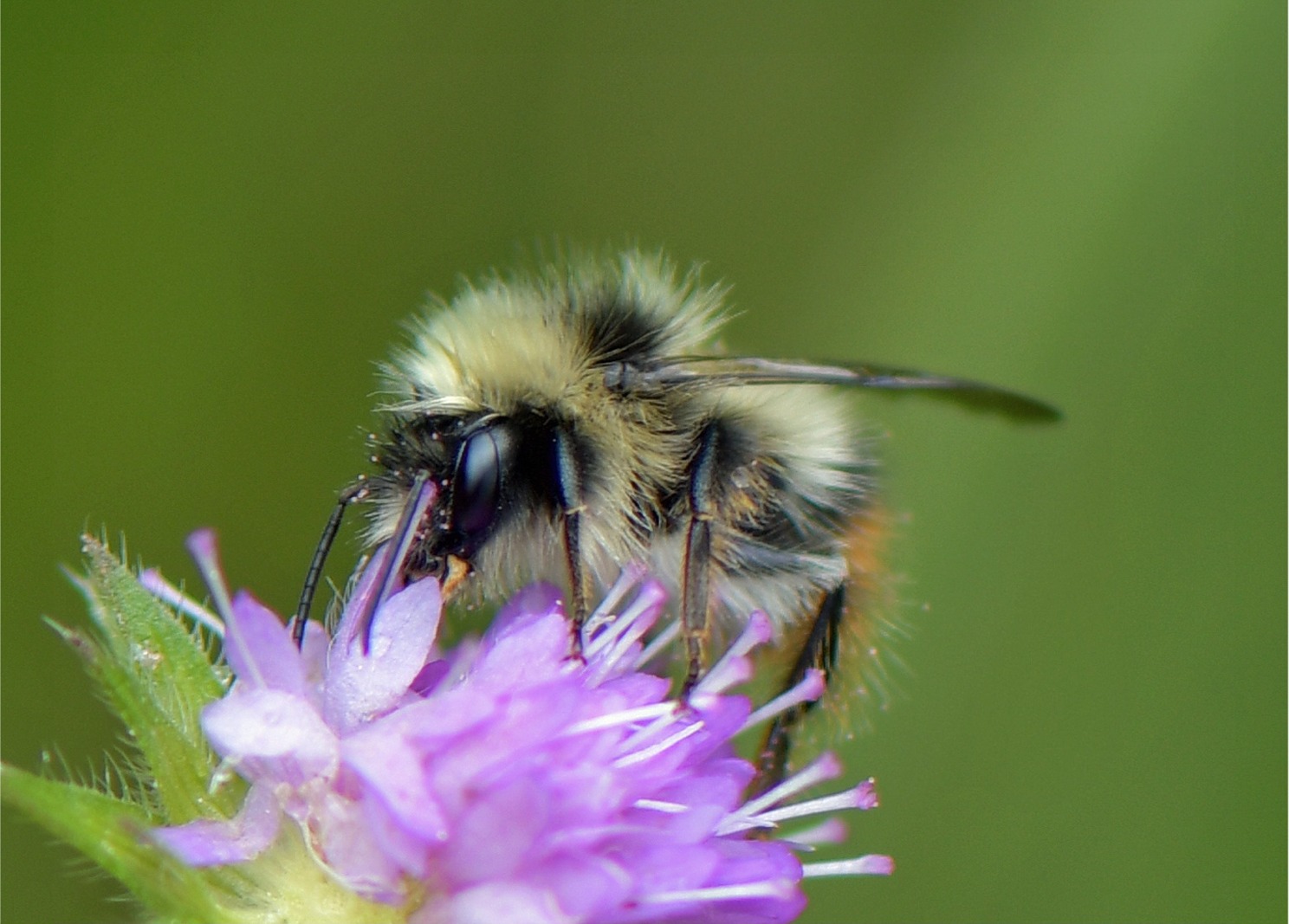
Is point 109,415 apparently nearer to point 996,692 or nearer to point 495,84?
point 495,84

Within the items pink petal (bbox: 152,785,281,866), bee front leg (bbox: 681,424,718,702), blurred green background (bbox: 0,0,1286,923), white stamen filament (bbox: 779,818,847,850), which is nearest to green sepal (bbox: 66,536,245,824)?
pink petal (bbox: 152,785,281,866)

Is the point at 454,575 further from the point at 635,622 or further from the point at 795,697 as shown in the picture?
the point at 795,697

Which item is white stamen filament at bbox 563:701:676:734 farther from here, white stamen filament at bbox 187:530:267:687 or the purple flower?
white stamen filament at bbox 187:530:267:687

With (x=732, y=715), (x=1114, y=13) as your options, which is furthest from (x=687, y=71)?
(x=732, y=715)

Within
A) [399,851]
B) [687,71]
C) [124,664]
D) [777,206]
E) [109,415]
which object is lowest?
[399,851]

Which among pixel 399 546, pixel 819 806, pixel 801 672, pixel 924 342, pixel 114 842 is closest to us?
pixel 114 842

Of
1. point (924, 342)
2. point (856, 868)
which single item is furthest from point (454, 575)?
point (924, 342)
